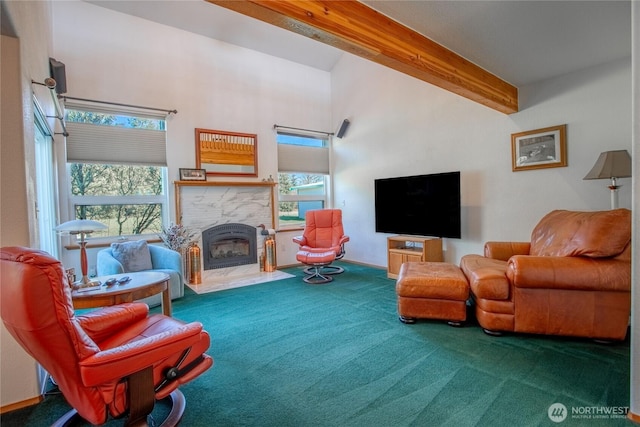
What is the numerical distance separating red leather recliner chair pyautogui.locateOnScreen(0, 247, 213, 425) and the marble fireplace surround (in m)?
2.93

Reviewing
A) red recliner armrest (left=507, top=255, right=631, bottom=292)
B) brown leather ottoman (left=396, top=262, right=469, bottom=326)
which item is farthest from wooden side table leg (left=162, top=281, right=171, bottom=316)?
red recliner armrest (left=507, top=255, right=631, bottom=292)

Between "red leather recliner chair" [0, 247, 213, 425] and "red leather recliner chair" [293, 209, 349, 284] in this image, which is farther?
"red leather recliner chair" [293, 209, 349, 284]

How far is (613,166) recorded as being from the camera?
276cm

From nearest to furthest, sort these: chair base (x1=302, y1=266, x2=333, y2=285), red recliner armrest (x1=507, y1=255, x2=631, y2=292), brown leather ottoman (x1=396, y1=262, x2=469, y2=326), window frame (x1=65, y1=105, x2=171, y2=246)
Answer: red recliner armrest (x1=507, y1=255, x2=631, y2=292) < brown leather ottoman (x1=396, y1=262, x2=469, y2=326) < window frame (x1=65, y1=105, x2=171, y2=246) < chair base (x1=302, y1=266, x2=333, y2=285)

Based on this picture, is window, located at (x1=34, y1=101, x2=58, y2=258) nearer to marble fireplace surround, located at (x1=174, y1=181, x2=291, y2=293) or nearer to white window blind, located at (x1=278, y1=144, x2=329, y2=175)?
marble fireplace surround, located at (x1=174, y1=181, x2=291, y2=293)

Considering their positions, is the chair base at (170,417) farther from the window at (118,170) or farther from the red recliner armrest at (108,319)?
the window at (118,170)

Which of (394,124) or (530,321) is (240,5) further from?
(394,124)

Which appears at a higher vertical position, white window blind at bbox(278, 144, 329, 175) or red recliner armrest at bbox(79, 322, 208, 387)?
white window blind at bbox(278, 144, 329, 175)

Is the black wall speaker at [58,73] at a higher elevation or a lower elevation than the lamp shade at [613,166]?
higher

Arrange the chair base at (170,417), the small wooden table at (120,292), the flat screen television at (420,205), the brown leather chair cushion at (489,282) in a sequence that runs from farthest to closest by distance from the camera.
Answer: the flat screen television at (420,205), the brown leather chair cushion at (489,282), the small wooden table at (120,292), the chair base at (170,417)

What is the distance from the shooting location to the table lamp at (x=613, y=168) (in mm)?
2715

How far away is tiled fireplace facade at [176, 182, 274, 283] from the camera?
4.80 metres

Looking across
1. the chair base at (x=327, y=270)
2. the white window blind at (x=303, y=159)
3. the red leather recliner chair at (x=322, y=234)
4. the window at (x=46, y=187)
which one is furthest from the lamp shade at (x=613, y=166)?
the window at (x=46, y=187)

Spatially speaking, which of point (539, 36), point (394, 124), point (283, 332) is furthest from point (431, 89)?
point (283, 332)
